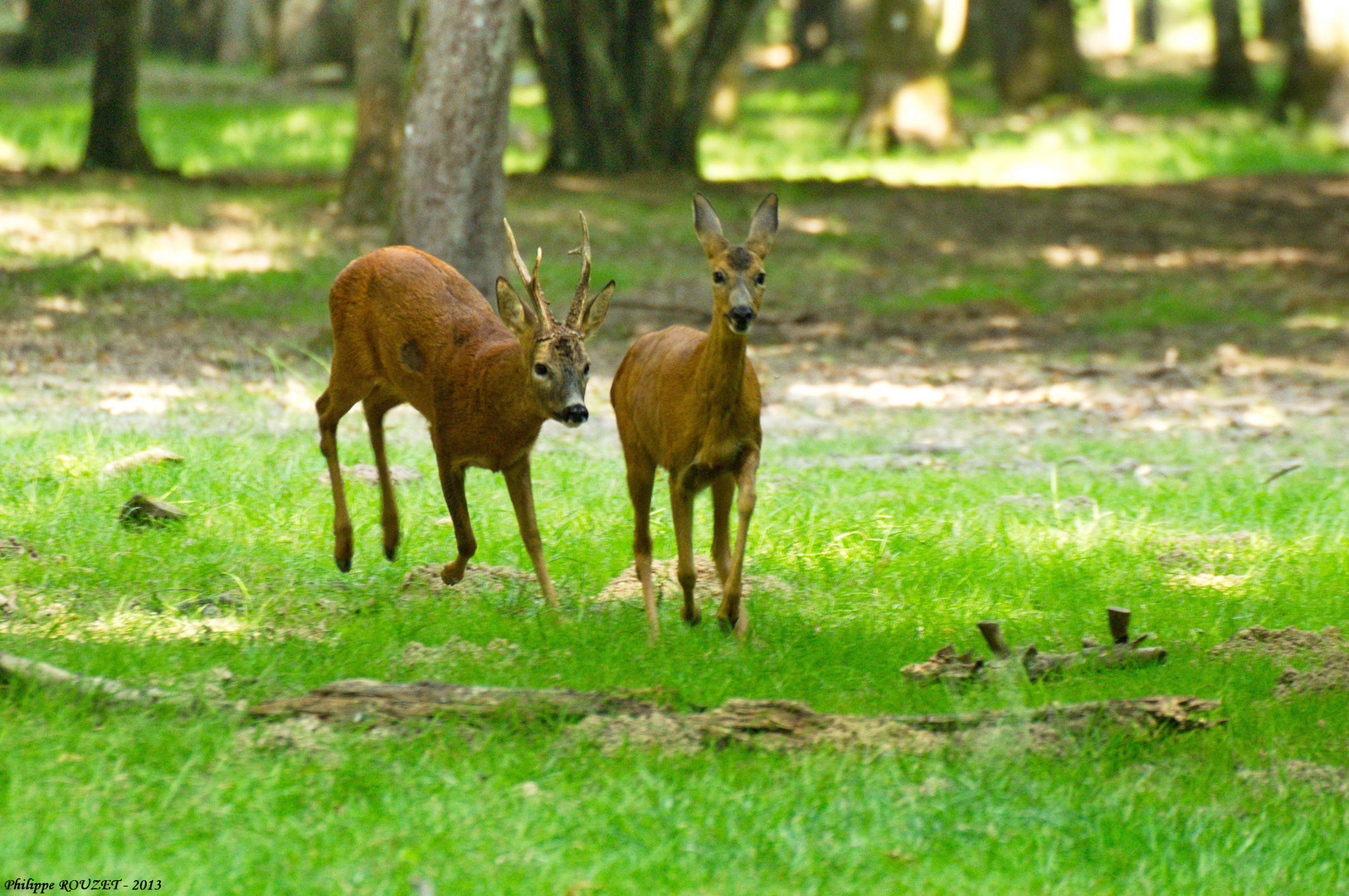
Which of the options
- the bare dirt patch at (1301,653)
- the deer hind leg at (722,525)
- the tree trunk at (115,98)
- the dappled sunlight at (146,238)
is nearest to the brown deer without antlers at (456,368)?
the deer hind leg at (722,525)

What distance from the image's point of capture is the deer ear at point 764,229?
5.73 m

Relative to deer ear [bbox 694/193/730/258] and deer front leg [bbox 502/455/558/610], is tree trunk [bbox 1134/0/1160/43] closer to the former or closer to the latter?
deer ear [bbox 694/193/730/258]

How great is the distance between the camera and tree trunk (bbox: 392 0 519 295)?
36.9 feet

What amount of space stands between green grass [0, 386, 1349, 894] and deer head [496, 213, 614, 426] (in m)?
0.91

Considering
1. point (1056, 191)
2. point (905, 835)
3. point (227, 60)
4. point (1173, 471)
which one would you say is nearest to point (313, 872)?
point (905, 835)

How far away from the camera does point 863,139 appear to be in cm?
2392

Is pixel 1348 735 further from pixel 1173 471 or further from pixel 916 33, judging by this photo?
pixel 916 33

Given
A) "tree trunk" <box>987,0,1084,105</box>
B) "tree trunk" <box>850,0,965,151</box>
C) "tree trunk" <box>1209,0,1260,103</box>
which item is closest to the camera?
"tree trunk" <box>850,0,965,151</box>

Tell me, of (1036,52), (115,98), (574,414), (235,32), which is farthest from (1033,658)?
(235,32)

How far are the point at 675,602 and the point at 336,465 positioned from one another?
5.13ft

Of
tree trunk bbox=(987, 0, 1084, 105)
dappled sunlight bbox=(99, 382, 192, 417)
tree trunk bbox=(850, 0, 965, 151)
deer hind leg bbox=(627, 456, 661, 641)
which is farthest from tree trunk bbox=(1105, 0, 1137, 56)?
deer hind leg bbox=(627, 456, 661, 641)

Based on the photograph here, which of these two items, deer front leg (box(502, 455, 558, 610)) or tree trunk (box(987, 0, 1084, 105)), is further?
tree trunk (box(987, 0, 1084, 105))

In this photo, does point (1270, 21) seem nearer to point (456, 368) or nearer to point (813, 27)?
point (813, 27)

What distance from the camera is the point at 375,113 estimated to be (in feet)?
53.1
